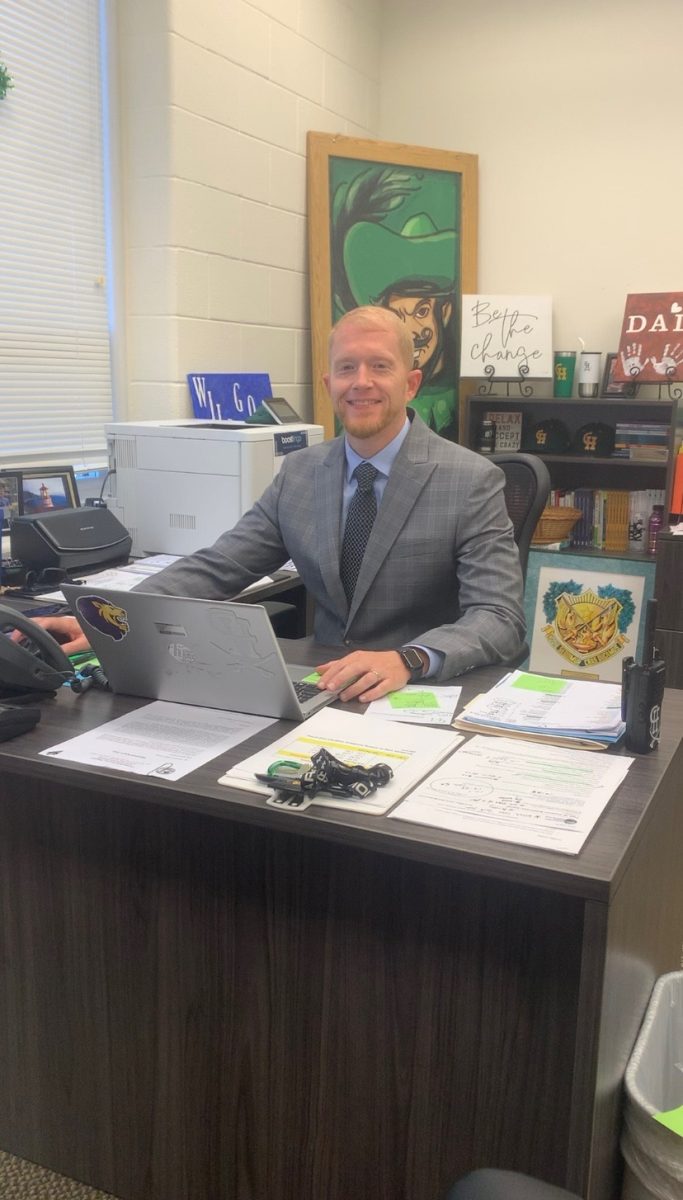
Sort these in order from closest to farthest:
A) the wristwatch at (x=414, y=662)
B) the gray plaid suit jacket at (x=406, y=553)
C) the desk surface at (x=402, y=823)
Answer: the desk surface at (x=402, y=823), the wristwatch at (x=414, y=662), the gray plaid suit jacket at (x=406, y=553)

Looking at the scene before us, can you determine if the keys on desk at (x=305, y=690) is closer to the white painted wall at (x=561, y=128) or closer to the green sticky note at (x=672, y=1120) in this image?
the green sticky note at (x=672, y=1120)

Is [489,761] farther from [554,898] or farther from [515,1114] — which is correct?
[515,1114]

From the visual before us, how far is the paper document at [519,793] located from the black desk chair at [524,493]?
960mm

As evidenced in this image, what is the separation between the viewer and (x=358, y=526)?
80.8 inches

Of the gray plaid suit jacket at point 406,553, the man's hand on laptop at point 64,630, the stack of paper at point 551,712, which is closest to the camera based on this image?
the stack of paper at point 551,712

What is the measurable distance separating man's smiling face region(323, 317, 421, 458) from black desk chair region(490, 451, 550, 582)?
346 millimetres

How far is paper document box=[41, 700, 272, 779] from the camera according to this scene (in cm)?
124

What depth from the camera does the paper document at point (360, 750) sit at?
1.15 metres

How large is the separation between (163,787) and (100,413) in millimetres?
2227

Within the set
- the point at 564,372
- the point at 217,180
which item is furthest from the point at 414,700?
the point at 564,372

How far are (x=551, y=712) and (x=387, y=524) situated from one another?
0.68 meters

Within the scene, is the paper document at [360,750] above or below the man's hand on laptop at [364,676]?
below

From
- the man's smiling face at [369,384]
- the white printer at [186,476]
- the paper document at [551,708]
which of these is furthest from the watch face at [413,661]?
the white printer at [186,476]

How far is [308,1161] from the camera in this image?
1365 millimetres
